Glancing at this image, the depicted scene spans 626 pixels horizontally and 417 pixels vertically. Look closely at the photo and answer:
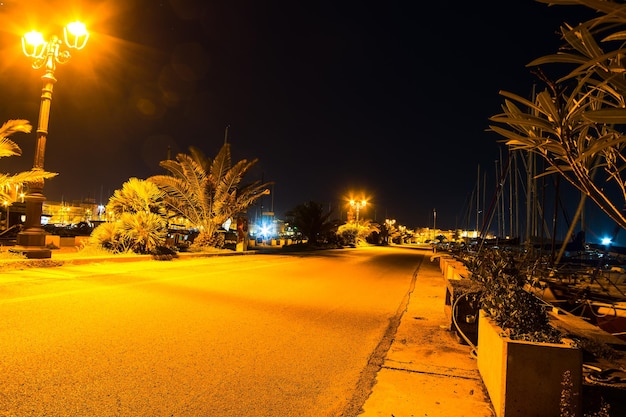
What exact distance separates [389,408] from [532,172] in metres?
20.2

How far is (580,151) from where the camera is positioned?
255 centimetres

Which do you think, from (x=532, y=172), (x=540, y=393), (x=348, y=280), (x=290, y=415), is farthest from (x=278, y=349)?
(x=532, y=172)

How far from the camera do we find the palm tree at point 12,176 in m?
11.8

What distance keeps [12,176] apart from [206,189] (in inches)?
469

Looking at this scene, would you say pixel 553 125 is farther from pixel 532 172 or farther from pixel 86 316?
pixel 532 172

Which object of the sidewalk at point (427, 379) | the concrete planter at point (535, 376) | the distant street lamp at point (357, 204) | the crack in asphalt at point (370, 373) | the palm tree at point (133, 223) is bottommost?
the crack in asphalt at point (370, 373)

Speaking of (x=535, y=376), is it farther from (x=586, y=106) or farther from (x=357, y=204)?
(x=357, y=204)

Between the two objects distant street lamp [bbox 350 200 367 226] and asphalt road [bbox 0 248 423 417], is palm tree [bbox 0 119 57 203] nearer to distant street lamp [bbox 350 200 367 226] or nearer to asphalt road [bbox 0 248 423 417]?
asphalt road [bbox 0 248 423 417]

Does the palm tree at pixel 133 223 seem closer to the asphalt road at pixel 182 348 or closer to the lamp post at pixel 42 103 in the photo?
the lamp post at pixel 42 103

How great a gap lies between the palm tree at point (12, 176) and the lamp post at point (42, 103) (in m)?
0.27

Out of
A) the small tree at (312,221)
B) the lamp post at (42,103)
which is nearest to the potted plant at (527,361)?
the lamp post at (42,103)

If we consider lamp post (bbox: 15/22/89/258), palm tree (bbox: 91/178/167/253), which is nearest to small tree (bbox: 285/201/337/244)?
palm tree (bbox: 91/178/167/253)

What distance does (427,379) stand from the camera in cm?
450

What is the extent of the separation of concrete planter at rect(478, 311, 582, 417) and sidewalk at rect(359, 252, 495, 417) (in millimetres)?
361
